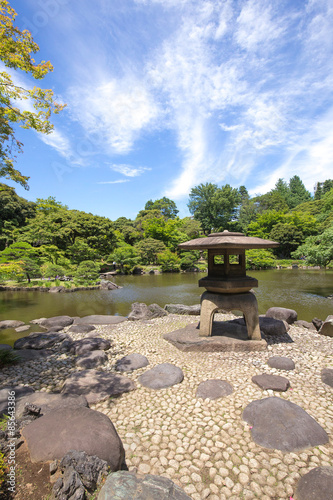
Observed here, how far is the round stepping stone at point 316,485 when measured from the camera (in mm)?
1918

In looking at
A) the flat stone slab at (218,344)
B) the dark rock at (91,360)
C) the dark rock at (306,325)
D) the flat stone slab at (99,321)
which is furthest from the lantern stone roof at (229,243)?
the flat stone slab at (99,321)

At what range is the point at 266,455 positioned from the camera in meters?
2.41

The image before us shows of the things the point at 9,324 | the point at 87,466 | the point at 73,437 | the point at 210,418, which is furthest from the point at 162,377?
the point at 9,324

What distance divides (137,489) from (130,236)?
1322 inches

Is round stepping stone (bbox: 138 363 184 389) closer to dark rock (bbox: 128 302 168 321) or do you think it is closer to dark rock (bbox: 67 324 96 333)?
dark rock (bbox: 67 324 96 333)

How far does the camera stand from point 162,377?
3.99 m

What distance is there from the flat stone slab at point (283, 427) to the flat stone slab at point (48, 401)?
2.21 metres

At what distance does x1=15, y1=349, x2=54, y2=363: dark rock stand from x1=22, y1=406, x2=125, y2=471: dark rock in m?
3.41

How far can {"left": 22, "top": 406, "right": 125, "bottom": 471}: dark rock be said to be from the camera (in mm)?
1993

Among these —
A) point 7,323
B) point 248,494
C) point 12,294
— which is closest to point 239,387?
point 248,494

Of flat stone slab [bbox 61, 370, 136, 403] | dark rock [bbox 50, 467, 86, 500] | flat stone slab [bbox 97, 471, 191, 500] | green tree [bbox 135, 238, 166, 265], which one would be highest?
green tree [bbox 135, 238, 166, 265]

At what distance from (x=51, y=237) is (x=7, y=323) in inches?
604

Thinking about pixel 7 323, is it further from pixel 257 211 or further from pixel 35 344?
pixel 257 211

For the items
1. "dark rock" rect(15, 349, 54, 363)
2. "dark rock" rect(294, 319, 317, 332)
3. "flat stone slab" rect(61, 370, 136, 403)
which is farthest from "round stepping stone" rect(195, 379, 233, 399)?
"dark rock" rect(294, 319, 317, 332)
